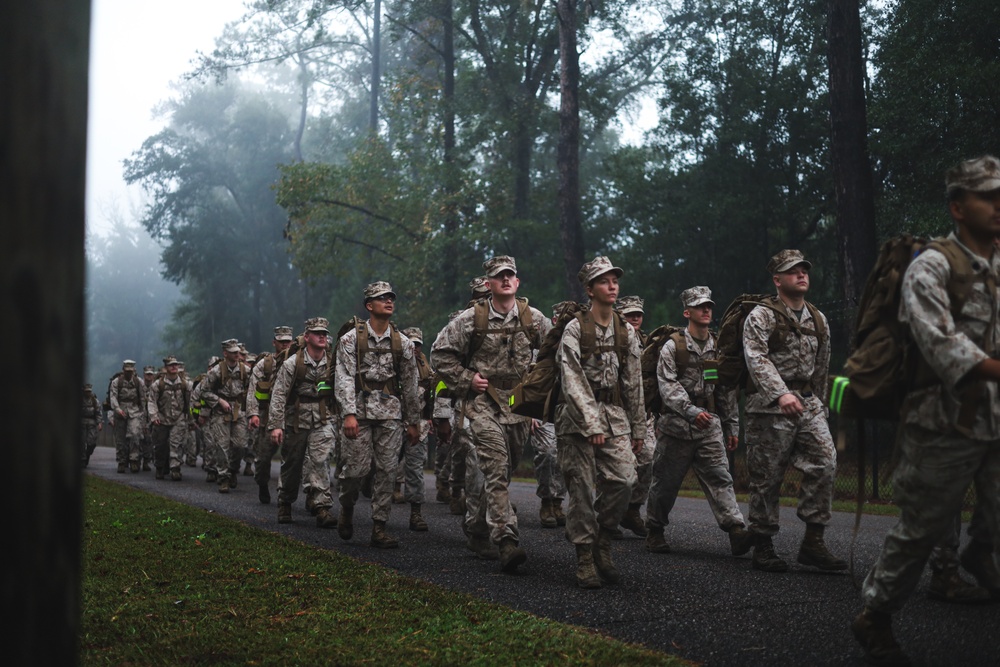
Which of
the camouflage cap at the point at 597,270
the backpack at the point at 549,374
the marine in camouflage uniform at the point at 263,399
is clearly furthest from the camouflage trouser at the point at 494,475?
the marine in camouflage uniform at the point at 263,399

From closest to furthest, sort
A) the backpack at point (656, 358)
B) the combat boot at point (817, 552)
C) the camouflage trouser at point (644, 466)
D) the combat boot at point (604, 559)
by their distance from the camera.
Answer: the combat boot at point (604, 559) < the combat boot at point (817, 552) < the backpack at point (656, 358) < the camouflage trouser at point (644, 466)

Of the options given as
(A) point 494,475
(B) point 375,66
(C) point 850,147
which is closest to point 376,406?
(A) point 494,475

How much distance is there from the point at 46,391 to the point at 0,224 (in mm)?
337

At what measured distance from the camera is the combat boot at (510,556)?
25.7 feet

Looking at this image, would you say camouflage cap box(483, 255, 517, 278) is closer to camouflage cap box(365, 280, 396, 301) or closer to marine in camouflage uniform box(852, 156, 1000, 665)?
camouflage cap box(365, 280, 396, 301)

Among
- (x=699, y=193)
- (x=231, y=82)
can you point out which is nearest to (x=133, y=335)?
(x=231, y=82)

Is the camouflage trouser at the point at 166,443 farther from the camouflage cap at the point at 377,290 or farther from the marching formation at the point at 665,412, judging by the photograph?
the camouflage cap at the point at 377,290

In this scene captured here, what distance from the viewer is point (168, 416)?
21141 mm

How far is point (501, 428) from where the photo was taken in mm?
8594

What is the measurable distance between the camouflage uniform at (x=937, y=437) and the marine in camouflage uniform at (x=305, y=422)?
819 cm

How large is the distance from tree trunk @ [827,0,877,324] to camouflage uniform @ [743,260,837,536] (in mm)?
12014

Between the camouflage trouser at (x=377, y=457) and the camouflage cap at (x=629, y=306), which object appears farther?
the camouflage cap at (x=629, y=306)

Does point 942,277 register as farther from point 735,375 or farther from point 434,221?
point 434,221

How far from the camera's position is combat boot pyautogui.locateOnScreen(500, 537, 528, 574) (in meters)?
7.85
